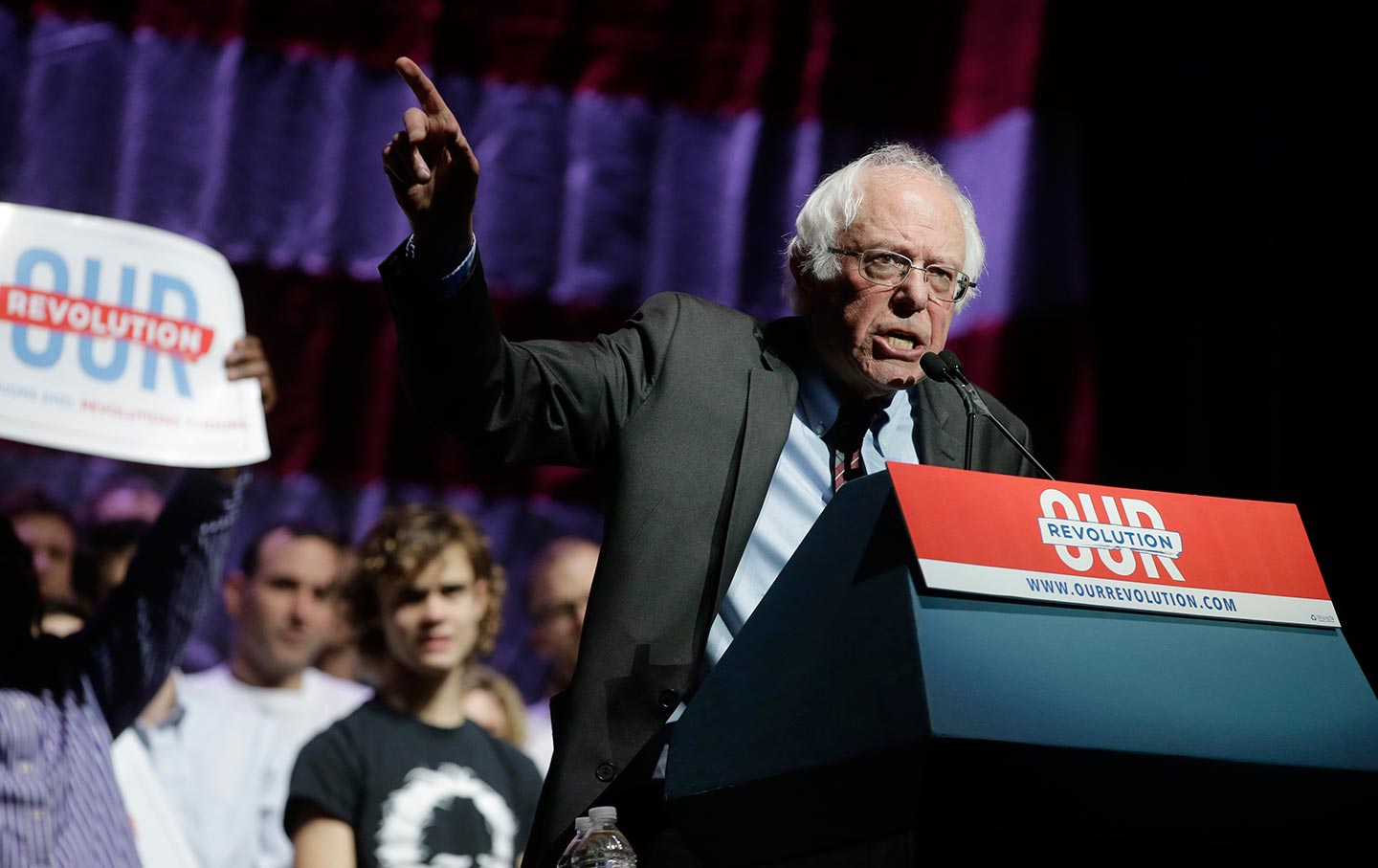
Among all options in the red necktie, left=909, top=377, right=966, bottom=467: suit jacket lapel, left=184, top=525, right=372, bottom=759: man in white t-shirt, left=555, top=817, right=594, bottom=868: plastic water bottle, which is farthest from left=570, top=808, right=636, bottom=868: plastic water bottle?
left=184, top=525, right=372, bottom=759: man in white t-shirt

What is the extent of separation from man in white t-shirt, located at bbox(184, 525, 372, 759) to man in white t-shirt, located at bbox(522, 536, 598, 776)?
450 millimetres

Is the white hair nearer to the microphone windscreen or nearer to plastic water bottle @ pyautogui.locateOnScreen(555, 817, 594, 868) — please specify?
the microphone windscreen

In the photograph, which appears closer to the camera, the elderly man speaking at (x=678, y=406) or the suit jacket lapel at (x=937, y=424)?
the elderly man speaking at (x=678, y=406)

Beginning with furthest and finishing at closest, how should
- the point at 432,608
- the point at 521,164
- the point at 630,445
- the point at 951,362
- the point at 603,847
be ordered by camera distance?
the point at 521,164 < the point at 432,608 < the point at 630,445 < the point at 951,362 < the point at 603,847

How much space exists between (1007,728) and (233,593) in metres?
2.78

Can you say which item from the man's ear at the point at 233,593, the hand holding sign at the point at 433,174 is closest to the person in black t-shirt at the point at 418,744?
the man's ear at the point at 233,593

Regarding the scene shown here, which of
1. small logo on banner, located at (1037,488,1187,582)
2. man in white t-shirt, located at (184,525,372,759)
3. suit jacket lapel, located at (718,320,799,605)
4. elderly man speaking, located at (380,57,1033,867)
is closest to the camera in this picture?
small logo on banner, located at (1037,488,1187,582)

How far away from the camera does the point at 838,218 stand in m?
2.16

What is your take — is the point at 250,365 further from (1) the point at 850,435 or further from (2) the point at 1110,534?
(2) the point at 1110,534

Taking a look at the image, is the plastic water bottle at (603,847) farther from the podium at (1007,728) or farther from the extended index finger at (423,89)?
the extended index finger at (423,89)

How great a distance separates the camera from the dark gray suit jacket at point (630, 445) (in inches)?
64.8

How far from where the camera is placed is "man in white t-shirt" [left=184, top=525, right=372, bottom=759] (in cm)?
348

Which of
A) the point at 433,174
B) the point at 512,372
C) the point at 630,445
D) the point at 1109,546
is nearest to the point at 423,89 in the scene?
the point at 433,174

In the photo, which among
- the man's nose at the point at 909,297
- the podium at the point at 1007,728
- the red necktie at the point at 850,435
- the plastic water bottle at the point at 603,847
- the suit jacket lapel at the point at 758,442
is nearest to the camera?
the podium at the point at 1007,728
